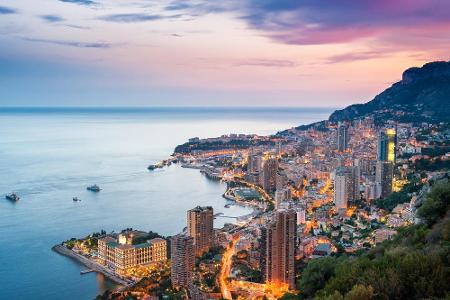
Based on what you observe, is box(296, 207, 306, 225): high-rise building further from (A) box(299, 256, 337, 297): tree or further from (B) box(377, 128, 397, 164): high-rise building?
(A) box(299, 256, 337, 297): tree

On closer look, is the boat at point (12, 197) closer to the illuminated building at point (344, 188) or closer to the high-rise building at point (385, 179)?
the illuminated building at point (344, 188)

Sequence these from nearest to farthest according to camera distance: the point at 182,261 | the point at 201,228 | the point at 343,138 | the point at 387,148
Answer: the point at 182,261
the point at 201,228
the point at 387,148
the point at 343,138

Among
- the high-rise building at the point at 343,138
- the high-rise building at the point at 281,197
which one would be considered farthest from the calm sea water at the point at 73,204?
the high-rise building at the point at 343,138

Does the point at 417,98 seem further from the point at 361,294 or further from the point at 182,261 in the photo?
the point at 361,294

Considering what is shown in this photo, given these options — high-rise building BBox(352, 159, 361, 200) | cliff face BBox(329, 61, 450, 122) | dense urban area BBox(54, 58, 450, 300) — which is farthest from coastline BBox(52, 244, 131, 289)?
cliff face BBox(329, 61, 450, 122)

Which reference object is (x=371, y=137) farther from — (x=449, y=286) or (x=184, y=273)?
(x=449, y=286)

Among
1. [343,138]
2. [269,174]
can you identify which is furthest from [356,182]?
[343,138]
